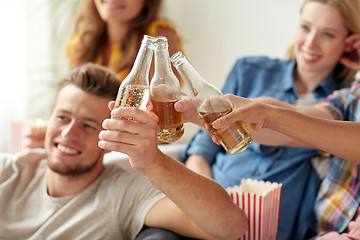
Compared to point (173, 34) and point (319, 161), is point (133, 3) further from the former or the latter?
point (319, 161)

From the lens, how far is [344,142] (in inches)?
48.6

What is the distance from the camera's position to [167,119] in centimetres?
109

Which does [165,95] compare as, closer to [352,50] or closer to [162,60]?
[162,60]

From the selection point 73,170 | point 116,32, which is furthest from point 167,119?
point 116,32

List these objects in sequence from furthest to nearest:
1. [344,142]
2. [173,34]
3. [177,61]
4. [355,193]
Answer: [173,34]
[355,193]
[344,142]
[177,61]

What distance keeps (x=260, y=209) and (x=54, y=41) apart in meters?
2.18

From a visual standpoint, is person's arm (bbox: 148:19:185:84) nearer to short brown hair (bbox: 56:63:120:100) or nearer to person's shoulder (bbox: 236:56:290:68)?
person's shoulder (bbox: 236:56:290:68)

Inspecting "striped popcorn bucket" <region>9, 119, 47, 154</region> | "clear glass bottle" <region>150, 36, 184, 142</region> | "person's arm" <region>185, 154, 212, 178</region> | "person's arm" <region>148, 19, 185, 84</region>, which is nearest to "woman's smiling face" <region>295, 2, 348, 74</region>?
"person's arm" <region>185, 154, 212, 178</region>

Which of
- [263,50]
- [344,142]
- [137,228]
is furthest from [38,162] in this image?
[263,50]

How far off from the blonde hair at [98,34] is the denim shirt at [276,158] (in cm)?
62

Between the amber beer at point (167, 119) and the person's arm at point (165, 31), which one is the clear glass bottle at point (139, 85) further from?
the person's arm at point (165, 31)

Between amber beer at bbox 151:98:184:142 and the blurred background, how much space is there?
1.80 m

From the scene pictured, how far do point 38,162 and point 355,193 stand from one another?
3.65 feet

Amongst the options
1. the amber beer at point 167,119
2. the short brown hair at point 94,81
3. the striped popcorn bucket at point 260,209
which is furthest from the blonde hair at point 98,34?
the amber beer at point 167,119
